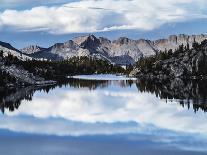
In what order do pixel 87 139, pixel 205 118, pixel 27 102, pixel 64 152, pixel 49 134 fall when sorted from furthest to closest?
pixel 27 102 < pixel 205 118 < pixel 49 134 < pixel 87 139 < pixel 64 152

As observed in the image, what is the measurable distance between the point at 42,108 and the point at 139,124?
41.6m

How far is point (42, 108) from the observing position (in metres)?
120

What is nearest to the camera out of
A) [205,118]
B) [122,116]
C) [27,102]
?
[205,118]

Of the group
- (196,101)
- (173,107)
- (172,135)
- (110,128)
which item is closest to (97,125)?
(110,128)

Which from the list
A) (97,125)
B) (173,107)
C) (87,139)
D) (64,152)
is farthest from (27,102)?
(64,152)

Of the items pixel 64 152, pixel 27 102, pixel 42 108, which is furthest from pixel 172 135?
pixel 27 102

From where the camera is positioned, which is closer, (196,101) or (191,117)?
(191,117)

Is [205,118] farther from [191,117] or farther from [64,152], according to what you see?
[64,152]

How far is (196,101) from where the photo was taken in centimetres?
12862

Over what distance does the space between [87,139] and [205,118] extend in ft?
100

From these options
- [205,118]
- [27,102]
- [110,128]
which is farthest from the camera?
[27,102]

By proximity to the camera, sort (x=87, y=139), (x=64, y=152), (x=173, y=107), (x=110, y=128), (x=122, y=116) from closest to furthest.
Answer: (x=64, y=152) < (x=87, y=139) < (x=110, y=128) < (x=122, y=116) < (x=173, y=107)

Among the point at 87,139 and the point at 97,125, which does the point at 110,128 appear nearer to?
the point at 97,125

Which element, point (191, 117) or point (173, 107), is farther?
point (173, 107)
